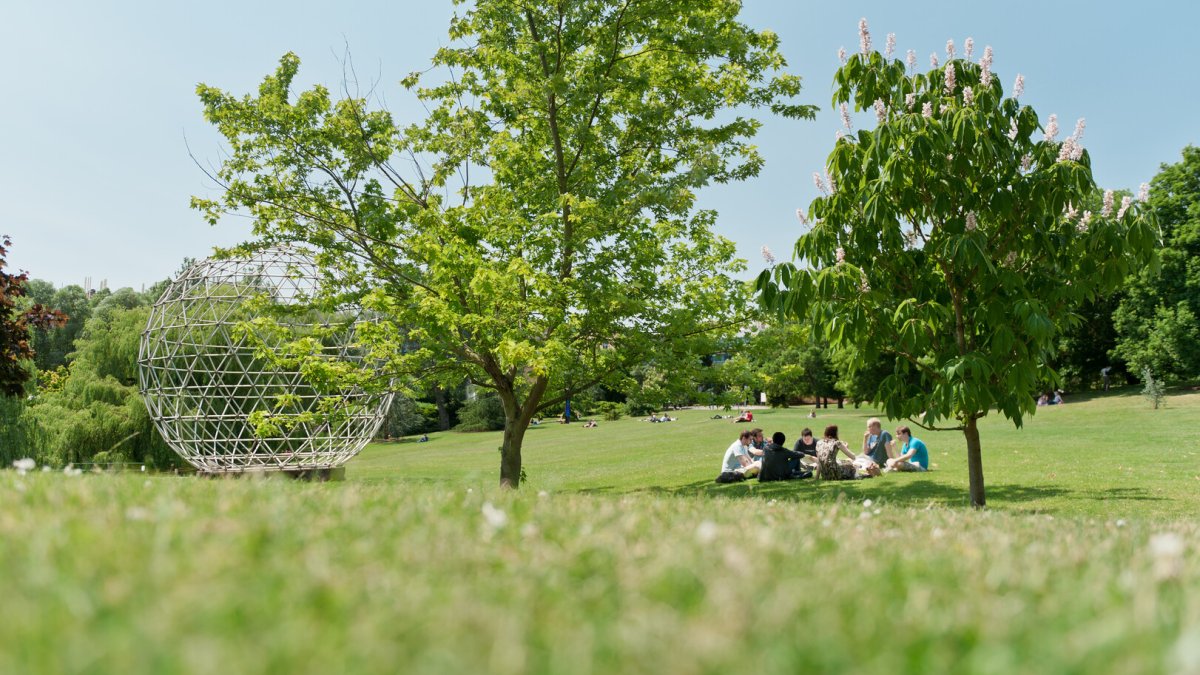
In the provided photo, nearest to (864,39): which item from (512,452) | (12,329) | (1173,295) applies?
(512,452)

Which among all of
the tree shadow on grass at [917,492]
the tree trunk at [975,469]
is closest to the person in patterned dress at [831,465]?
the tree shadow on grass at [917,492]

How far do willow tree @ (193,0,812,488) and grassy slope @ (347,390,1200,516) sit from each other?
3.49 m

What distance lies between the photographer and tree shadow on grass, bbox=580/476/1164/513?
1505cm

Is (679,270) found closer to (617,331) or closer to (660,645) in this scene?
(617,331)

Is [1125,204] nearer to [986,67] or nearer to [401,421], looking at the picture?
[986,67]

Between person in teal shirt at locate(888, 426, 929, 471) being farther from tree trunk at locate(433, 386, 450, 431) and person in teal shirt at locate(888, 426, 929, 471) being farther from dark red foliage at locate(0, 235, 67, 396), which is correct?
tree trunk at locate(433, 386, 450, 431)

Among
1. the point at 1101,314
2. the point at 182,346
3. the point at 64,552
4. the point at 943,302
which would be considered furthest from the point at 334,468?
the point at 1101,314

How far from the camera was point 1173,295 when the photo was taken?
5581cm

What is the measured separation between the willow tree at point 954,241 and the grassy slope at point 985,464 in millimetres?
3419

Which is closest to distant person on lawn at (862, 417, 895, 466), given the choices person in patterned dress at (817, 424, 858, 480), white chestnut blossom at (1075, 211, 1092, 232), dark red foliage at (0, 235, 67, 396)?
person in patterned dress at (817, 424, 858, 480)

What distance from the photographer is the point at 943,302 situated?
1216cm

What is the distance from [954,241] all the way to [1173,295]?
57.6 meters

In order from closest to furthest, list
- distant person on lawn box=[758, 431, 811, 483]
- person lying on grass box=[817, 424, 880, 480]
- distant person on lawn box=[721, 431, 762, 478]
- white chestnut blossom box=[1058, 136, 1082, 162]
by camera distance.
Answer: white chestnut blossom box=[1058, 136, 1082, 162] → person lying on grass box=[817, 424, 880, 480] → distant person on lawn box=[758, 431, 811, 483] → distant person on lawn box=[721, 431, 762, 478]

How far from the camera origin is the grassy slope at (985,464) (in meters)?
15.7
